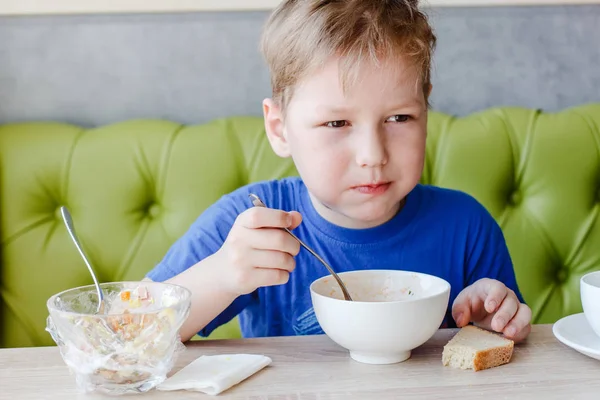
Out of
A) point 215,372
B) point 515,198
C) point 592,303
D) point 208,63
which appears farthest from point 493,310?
point 208,63

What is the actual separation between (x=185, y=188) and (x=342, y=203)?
595 mm

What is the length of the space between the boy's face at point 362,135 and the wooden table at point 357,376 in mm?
254

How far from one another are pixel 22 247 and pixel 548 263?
1.20 metres

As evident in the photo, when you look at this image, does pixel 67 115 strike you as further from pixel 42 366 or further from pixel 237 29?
pixel 42 366

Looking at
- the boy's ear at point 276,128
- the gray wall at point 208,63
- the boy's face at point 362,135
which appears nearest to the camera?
the boy's face at point 362,135

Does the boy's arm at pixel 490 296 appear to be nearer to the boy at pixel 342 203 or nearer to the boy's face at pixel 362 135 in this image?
the boy at pixel 342 203

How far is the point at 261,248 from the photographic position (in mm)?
941

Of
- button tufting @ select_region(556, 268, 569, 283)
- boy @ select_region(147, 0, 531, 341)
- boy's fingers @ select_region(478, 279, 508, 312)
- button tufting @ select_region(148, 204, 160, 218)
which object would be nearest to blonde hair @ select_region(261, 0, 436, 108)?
boy @ select_region(147, 0, 531, 341)

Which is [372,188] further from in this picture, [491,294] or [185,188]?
[185,188]

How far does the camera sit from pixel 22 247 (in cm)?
161

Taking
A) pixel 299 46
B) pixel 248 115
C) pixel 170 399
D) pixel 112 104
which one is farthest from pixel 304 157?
pixel 112 104

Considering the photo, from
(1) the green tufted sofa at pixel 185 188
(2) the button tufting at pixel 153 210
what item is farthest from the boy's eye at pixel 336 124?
(2) the button tufting at pixel 153 210

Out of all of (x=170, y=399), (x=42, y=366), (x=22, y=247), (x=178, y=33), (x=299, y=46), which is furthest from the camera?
(x=178, y=33)

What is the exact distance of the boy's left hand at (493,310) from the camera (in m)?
0.94
